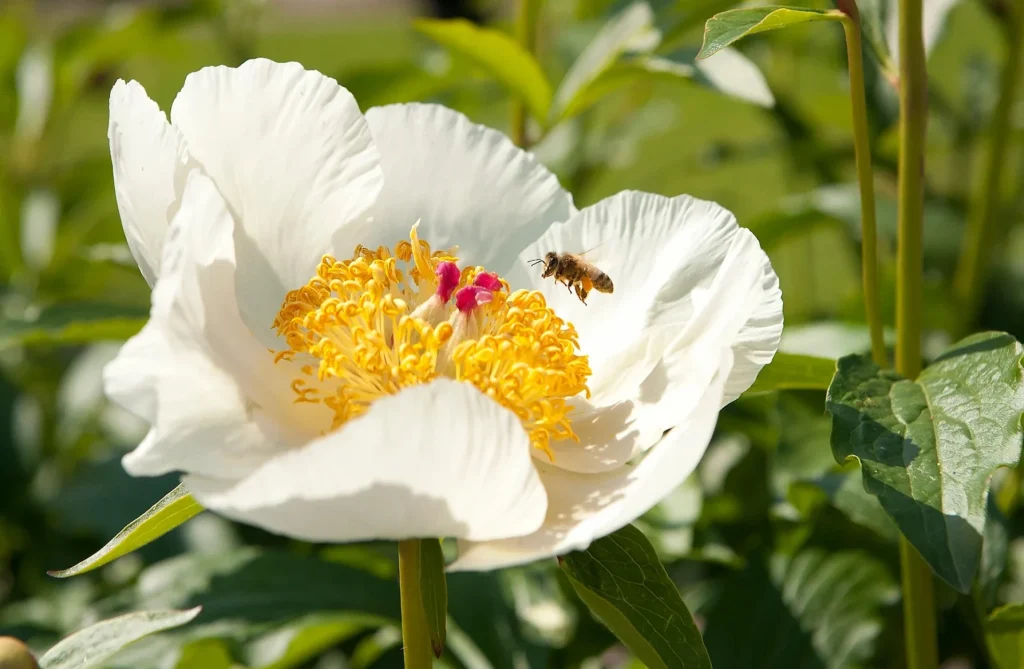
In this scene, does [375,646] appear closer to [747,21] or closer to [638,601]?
[638,601]

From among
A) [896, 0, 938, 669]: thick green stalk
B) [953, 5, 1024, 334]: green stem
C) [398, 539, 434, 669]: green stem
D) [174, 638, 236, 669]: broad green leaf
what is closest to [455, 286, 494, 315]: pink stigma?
[398, 539, 434, 669]: green stem

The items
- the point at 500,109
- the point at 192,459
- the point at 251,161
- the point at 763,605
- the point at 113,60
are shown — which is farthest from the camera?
the point at 500,109

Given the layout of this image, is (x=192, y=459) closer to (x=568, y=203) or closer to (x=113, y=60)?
(x=568, y=203)

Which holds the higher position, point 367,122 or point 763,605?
point 367,122

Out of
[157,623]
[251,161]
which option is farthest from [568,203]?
[157,623]

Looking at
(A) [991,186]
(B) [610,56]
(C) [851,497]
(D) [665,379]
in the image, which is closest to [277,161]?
(D) [665,379]

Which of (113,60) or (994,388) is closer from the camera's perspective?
(994,388)
